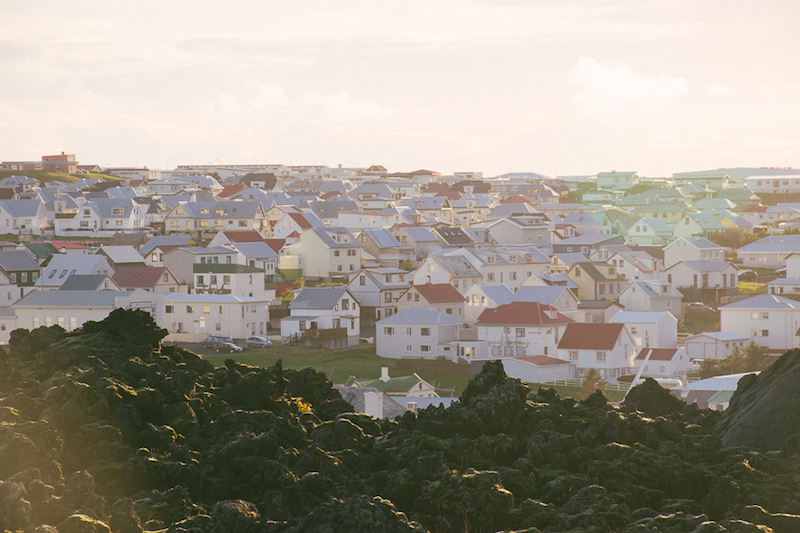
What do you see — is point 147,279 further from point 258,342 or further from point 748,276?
point 748,276

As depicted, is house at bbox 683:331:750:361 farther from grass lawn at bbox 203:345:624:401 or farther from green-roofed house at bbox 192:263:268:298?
green-roofed house at bbox 192:263:268:298

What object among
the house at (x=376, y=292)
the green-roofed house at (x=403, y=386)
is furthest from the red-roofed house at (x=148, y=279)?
the green-roofed house at (x=403, y=386)

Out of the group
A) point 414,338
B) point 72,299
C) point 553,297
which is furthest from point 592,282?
point 72,299

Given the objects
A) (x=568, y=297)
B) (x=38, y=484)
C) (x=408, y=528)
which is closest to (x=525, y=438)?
(x=408, y=528)

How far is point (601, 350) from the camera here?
4419 centimetres

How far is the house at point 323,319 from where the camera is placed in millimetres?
47250

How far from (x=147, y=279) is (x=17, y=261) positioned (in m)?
7.25

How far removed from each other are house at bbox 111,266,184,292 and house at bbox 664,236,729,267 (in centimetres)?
3470

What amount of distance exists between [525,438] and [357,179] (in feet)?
427

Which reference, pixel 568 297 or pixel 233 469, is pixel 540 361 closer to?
pixel 568 297

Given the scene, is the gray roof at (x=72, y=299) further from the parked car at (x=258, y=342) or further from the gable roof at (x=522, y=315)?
the gable roof at (x=522, y=315)

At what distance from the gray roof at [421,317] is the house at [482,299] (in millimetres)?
4146

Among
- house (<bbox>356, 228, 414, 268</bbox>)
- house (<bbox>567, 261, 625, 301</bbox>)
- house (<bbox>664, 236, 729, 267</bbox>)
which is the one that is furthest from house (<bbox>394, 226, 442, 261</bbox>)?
house (<bbox>664, 236, 729, 267</bbox>)

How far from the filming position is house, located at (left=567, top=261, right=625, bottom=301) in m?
62.8
